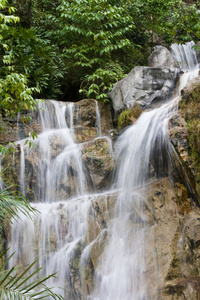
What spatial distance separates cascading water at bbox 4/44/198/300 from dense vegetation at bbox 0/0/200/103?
9.57 feet

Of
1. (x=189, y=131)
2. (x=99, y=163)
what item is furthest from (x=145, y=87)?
(x=189, y=131)

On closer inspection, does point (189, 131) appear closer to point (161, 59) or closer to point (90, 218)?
point (90, 218)

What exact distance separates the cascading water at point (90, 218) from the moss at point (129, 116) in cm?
61

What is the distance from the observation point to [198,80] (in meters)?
4.86

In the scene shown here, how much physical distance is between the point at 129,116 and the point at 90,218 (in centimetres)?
315

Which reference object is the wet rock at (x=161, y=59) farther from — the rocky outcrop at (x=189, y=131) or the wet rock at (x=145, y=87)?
the rocky outcrop at (x=189, y=131)

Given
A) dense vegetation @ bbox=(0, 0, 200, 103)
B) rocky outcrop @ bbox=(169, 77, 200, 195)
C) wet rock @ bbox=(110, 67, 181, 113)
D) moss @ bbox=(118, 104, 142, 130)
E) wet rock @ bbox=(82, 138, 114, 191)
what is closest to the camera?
rocky outcrop @ bbox=(169, 77, 200, 195)

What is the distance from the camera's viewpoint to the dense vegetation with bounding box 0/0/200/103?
828cm

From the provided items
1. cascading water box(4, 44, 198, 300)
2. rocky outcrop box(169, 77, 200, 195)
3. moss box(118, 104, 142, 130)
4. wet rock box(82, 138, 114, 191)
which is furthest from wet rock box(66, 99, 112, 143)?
rocky outcrop box(169, 77, 200, 195)

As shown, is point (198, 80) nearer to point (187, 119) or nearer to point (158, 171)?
point (187, 119)

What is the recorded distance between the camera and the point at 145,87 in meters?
7.53

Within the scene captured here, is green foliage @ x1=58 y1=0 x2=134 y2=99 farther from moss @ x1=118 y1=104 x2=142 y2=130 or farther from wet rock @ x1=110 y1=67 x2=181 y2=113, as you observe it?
moss @ x1=118 y1=104 x2=142 y2=130

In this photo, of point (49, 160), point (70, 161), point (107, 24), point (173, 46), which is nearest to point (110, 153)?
point (70, 161)

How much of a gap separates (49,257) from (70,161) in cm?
208
